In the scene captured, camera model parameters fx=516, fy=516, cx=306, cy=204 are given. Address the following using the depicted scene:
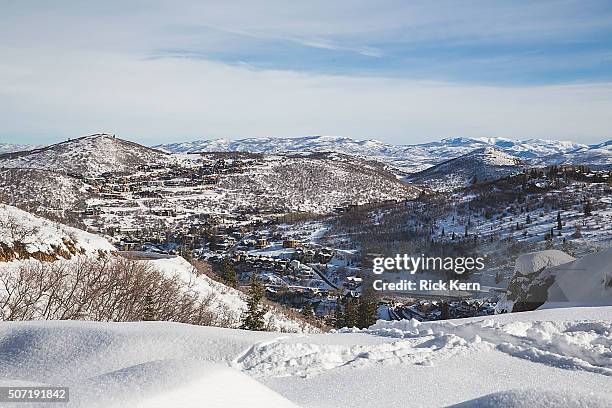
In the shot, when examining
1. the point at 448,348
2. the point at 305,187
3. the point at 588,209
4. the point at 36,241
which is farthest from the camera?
the point at 305,187

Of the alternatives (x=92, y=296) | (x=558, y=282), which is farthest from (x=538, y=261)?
(x=92, y=296)

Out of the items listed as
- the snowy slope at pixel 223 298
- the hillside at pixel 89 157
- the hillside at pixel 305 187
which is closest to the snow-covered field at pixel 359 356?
the snowy slope at pixel 223 298

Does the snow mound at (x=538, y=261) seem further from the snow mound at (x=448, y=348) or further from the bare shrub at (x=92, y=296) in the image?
the bare shrub at (x=92, y=296)

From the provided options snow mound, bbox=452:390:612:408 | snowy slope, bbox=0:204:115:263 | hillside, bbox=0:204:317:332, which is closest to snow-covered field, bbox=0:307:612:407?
snow mound, bbox=452:390:612:408

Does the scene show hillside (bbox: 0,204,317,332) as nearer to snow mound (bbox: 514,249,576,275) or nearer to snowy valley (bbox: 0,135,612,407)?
snowy valley (bbox: 0,135,612,407)

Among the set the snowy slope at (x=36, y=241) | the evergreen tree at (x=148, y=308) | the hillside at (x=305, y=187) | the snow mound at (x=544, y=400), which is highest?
the snow mound at (x=544, y=400)

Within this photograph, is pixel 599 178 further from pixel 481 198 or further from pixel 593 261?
pixel 593 261

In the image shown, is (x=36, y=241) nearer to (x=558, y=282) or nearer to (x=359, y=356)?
(x=359, y=356)
